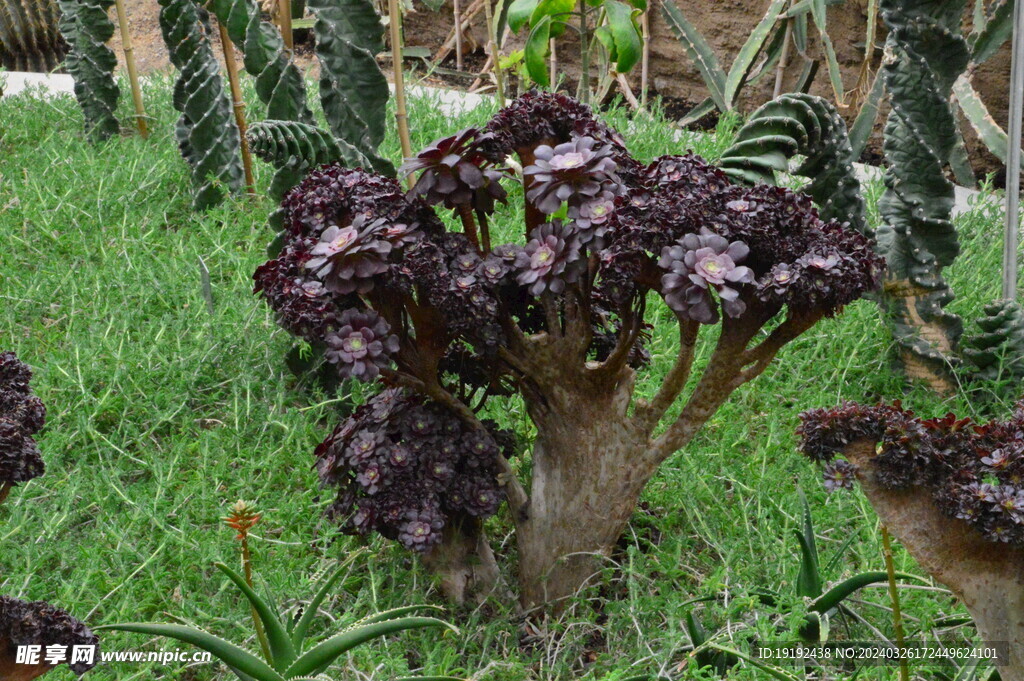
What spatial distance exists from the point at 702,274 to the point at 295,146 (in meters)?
1.17

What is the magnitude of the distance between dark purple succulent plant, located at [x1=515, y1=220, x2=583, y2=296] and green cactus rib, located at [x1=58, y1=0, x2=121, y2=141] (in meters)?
2.88

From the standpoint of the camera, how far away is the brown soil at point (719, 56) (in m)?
5.28

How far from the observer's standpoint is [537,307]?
7.59ft

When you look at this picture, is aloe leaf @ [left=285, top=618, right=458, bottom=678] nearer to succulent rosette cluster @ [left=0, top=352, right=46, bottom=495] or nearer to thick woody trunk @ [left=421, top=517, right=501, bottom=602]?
thick woody trunk @ [left=421, top=517, right=501, bottom=602]

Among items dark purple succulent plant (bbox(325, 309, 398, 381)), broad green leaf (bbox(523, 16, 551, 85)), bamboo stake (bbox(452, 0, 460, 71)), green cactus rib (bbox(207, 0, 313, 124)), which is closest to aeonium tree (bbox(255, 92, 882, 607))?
dark purple succulent plant (bbox(325, 309, 398, 381))

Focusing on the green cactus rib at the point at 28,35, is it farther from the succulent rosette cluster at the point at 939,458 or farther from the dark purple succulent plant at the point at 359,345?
the succulent rosette cluster at the point at 939,458

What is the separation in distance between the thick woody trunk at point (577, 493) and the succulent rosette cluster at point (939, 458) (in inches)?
19.1

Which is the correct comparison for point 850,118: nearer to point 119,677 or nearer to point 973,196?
point 973,196

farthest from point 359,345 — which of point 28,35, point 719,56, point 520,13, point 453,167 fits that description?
point 28,35

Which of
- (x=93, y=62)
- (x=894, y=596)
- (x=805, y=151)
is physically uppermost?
(x=805, y=151)

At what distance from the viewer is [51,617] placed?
173cm

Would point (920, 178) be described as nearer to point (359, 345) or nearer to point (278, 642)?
point (359, 345)

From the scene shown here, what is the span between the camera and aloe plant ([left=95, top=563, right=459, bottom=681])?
1848 mm

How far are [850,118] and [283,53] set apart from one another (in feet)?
11.4
